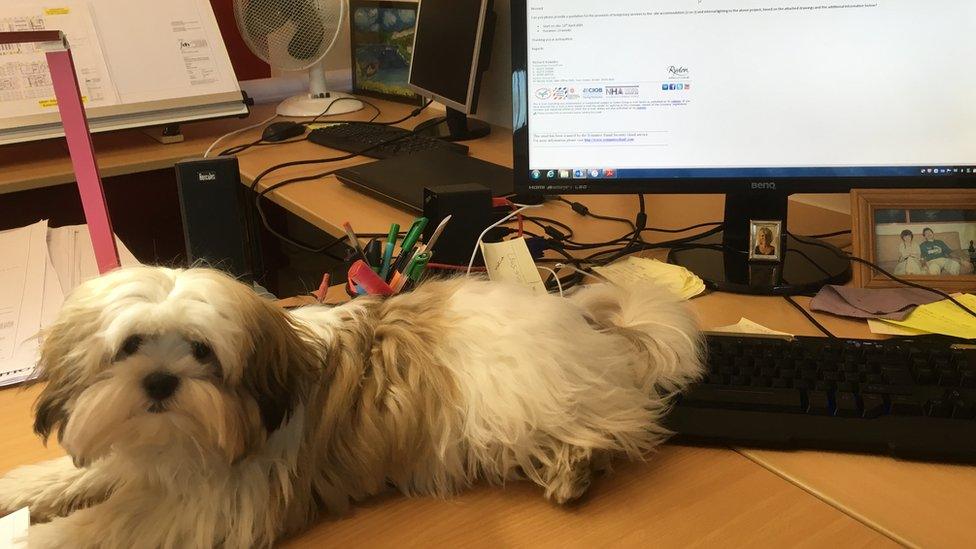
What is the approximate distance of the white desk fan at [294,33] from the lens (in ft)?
7.28

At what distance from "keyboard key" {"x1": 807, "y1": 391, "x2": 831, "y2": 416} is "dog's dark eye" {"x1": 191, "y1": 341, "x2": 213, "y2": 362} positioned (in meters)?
0.62

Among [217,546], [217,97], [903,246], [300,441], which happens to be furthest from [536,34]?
[217,97]

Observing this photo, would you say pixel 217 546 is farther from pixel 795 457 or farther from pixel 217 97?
pixel 217 97

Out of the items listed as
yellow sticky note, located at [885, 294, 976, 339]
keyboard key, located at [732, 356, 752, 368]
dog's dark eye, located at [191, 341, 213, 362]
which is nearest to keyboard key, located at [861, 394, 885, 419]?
keyboard key, located at [732, 356, 752, 368]

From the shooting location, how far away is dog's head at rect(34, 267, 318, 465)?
683mm

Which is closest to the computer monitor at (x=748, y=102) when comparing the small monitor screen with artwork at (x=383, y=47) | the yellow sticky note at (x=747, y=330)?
the yellow sticky note at (x=747, y=330)

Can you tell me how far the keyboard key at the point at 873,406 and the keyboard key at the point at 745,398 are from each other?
66 millimetres

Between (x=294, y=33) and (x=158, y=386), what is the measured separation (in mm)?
1764

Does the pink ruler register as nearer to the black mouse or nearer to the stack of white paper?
the stack of white paper

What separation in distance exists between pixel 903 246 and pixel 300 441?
909 mm

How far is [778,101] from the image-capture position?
1.16m

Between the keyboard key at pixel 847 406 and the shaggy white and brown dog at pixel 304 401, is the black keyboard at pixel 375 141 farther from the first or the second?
the keyboard key at pixel 847 406

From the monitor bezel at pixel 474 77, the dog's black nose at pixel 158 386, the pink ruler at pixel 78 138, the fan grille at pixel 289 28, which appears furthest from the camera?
the fan grille at pixel 289 28

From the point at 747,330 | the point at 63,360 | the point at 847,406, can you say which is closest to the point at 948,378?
the point at 847,406
